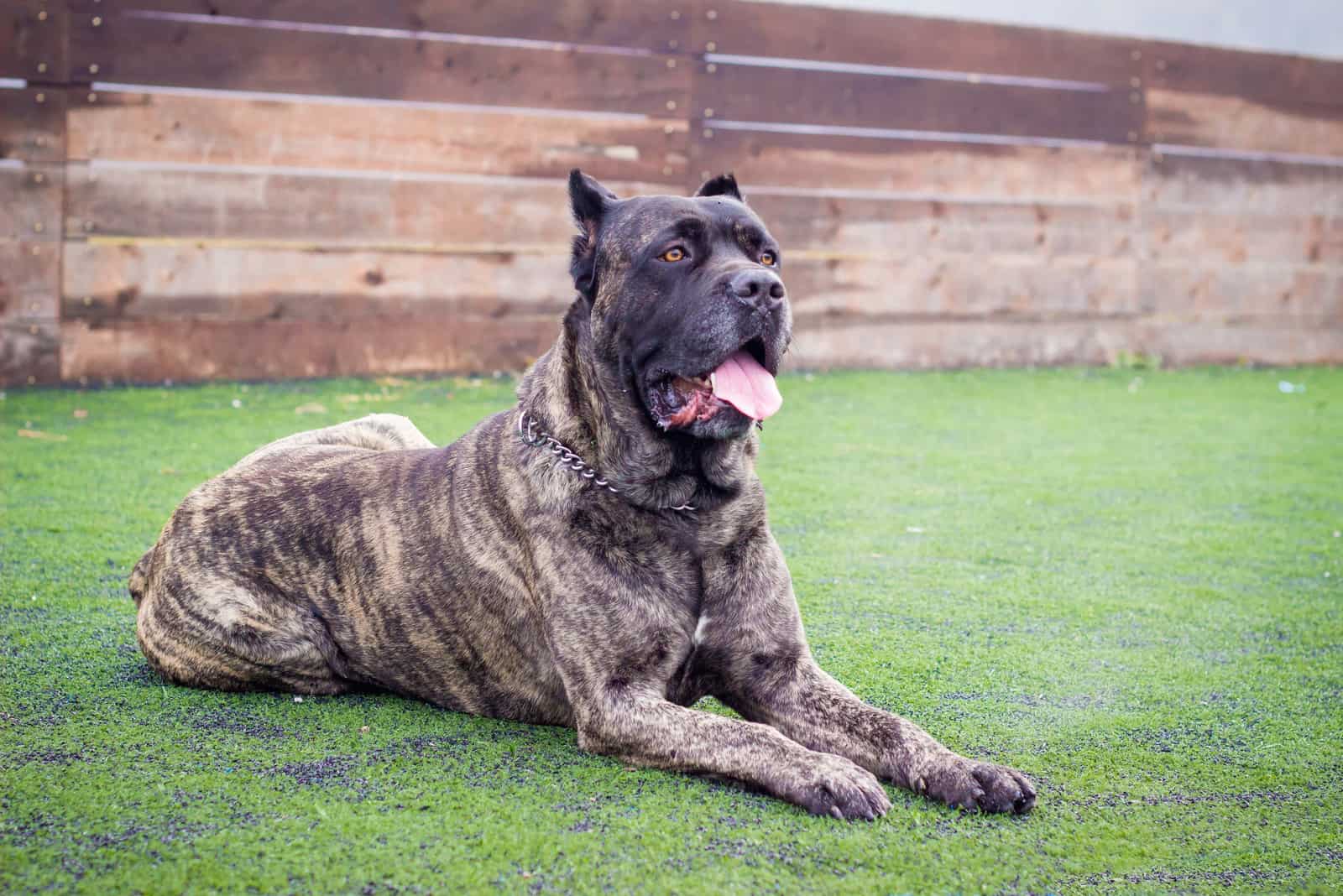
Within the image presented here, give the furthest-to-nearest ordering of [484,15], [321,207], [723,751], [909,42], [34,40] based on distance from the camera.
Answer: [909,42]
[484,15]
[321,207]
[34,40]
[723,751]

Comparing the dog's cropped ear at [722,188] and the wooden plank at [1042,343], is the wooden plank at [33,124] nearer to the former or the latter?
the wooden plank at [1042,343]

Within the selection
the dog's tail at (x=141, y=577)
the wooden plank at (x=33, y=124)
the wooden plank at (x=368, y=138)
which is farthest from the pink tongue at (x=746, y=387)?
the wooden plank at (x=33, y=124)

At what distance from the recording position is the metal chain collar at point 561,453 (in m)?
2.85

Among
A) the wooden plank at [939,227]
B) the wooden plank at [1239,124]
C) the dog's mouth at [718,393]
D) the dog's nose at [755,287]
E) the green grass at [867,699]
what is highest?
the wooden plank at [1239,124]

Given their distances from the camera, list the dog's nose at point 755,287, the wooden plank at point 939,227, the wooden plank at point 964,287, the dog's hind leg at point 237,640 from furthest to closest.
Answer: the wooden plank at point 964,287, the wooden plank at point 939,227, the dog's hind leg at point 237,640, the dog's nose at point 755,287

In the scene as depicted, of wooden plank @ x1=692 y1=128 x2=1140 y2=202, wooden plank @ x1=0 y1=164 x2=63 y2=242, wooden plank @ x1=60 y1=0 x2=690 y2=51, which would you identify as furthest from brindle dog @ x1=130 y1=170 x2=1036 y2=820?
wooden plank @ x1=692 y1=128 x2=1140 y2=202

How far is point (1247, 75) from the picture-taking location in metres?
10.4

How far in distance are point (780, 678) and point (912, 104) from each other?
747cm

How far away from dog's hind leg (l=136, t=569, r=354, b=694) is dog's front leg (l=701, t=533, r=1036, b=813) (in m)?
1.07

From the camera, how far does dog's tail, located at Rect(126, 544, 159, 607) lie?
3404 millimetres

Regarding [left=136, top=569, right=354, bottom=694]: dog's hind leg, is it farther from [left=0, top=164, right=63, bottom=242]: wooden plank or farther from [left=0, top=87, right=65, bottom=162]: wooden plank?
[left=0, top=87, right=65, bottom=162]: wooden plank

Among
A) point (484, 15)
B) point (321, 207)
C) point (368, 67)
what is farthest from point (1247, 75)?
point (321, 207)

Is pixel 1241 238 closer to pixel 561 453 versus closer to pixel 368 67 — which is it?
pixel 368 67

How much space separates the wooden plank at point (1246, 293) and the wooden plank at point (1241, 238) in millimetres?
71
